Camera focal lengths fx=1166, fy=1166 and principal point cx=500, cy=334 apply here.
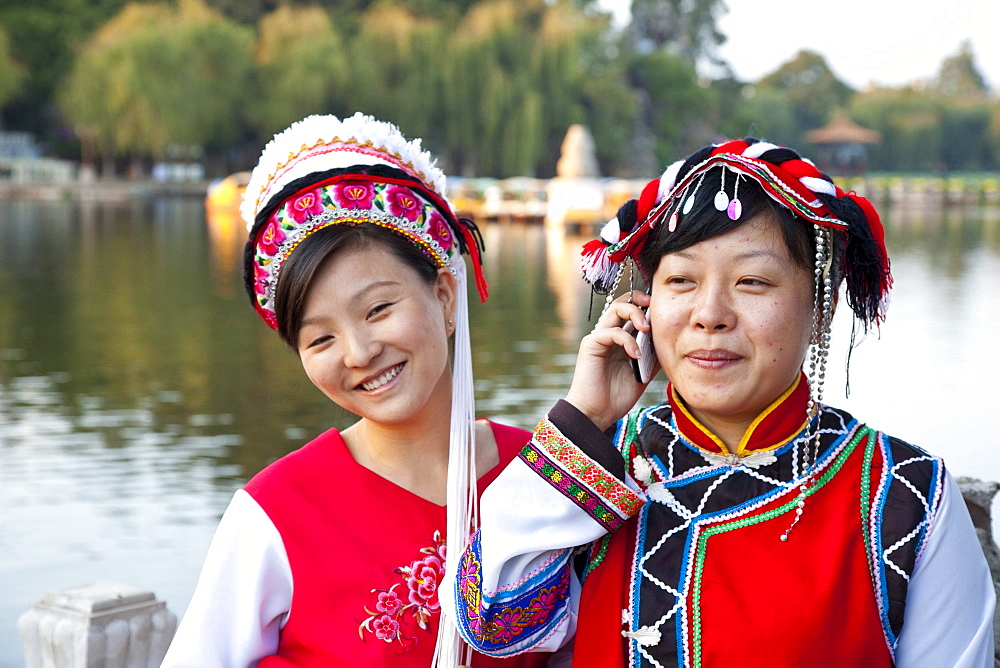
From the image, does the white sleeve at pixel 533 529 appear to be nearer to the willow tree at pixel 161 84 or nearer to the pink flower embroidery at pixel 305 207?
the pink flower embroidery at pixel 305 207

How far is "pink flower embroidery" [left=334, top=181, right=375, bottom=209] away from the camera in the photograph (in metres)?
1.78

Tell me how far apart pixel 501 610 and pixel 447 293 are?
589mm

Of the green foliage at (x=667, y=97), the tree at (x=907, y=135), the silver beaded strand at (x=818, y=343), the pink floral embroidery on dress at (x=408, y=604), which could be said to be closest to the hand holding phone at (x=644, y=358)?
the silver beaded strand at (x=818, y=343)

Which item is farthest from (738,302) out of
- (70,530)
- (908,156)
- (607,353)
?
(908,156)

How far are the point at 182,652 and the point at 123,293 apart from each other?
12.5 metres

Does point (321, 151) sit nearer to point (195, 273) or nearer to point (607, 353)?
point (607, 353)

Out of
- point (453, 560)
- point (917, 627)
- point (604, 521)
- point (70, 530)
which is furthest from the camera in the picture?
point (70, 530)

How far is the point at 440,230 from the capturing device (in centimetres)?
189

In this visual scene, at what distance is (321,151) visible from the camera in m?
1.84

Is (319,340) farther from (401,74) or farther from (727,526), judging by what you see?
(401,74)

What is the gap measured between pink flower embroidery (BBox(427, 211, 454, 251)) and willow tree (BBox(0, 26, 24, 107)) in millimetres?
34828

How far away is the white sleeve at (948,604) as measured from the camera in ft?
4.61

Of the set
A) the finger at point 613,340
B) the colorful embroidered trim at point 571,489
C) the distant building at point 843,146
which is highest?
the distant building at point 843,146

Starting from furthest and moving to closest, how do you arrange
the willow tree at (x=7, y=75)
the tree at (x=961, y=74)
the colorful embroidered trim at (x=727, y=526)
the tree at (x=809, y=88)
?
the tree at (x=961, y=74), the tree at (x=809, y=88), the willow tree at (x=7, y=75), the colorful embroidered trim at (x=727, y=526)
